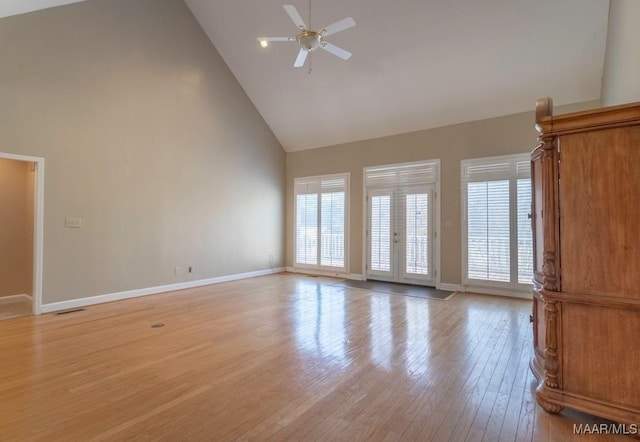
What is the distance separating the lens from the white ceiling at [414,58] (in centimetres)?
429

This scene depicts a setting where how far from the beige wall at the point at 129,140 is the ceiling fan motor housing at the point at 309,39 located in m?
3.30

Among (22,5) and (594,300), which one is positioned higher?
(22,5)

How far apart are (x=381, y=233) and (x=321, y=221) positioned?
167cm

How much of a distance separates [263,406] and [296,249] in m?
6.13

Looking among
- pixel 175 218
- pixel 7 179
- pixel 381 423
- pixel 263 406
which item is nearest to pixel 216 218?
pixel 175 218

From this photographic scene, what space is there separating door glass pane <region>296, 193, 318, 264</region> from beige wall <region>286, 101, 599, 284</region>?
0.92m

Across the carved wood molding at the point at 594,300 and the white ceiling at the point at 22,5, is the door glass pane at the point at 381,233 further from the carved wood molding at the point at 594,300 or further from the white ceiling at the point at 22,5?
the white ceiling at the point at 22,5

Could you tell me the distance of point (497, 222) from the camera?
18.1 ft

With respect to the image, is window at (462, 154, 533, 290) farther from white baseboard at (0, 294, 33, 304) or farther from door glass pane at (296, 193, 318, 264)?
white baseboard at (0, 294, 33, 304)

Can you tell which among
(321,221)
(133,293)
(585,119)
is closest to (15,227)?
(133,293)

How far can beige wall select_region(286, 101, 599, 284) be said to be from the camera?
5.48 meters

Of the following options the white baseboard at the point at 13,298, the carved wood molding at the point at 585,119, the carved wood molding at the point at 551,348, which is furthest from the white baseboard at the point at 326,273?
the carved wood molding at the point at 585,119

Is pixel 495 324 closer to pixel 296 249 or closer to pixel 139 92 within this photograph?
pixel 296 249

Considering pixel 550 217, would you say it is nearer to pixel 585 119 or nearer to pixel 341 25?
pixel 585 119
